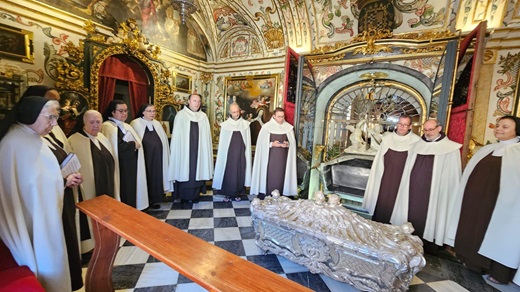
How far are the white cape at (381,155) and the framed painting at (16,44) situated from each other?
21.2 ft

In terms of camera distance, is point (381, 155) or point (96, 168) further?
point (381, 155)

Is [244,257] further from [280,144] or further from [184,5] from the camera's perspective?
[184,5]

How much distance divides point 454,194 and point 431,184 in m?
0.29

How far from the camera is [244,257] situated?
260cm

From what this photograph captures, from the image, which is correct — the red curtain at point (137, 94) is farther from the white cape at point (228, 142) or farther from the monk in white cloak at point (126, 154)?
the white cape at point (228, 142)

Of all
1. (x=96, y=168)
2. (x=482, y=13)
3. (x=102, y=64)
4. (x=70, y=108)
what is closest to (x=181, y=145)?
(x=96, y=168)

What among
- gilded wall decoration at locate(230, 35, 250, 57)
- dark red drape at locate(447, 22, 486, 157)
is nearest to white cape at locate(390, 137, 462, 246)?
dark red drape at locate(447, 22, 486, 157)

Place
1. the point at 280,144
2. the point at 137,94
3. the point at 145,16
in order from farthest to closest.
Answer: the point at 137,94, the point at 145,16, the point at 280,144

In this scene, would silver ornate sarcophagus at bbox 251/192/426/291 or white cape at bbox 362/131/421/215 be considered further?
white cape at bbox 362/131/421/215

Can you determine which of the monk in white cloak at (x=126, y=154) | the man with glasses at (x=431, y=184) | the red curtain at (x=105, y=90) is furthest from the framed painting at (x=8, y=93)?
the man with glasses at (x=431, y=184)

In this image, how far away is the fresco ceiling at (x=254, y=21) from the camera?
4.28 metres

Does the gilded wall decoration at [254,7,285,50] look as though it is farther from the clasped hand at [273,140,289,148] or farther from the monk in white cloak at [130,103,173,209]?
the monk in white cloak at [130,103,173,209]

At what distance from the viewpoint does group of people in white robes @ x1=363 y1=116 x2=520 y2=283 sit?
7.60ft

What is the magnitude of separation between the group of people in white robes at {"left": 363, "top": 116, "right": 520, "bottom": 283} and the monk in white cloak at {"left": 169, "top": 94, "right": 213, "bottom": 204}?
3.27 m
